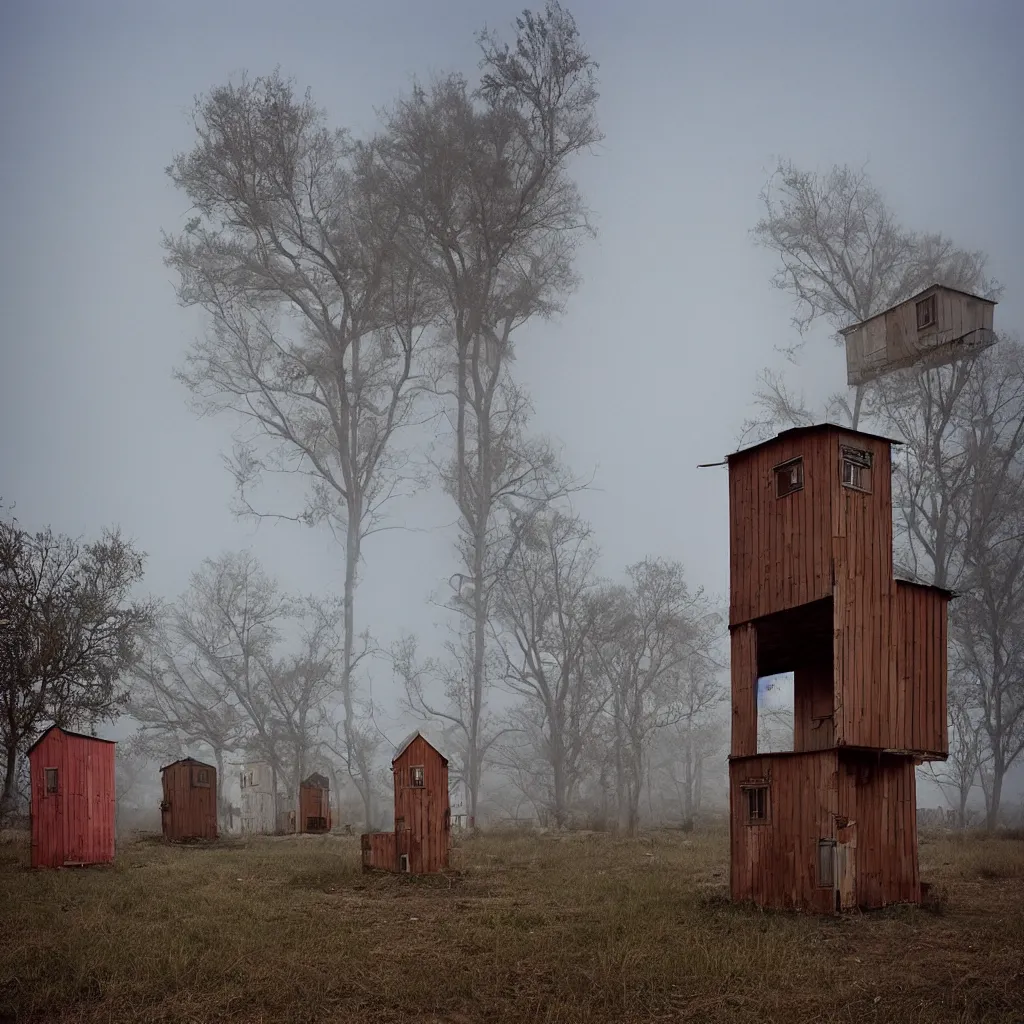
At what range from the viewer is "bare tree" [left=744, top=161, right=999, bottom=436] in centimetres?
4106

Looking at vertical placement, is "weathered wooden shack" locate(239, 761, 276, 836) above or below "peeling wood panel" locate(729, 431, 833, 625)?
below

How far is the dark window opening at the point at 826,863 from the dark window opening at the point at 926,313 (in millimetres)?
18607

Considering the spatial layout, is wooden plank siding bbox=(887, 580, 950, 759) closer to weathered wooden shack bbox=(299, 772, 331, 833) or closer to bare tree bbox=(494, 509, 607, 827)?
bare tree bbox=(494, 509, 607, 827)

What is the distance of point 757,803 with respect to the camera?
1930 cm

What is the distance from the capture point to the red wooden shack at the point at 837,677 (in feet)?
59.6

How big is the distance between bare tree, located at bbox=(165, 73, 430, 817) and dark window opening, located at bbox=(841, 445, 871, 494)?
29890 mm

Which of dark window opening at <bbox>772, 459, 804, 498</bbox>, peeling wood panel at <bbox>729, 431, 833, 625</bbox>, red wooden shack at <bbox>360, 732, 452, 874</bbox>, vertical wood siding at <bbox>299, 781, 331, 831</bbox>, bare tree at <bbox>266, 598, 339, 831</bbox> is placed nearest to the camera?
peeling wood panel at <bbox>729, 431, 833, 625</bbox>

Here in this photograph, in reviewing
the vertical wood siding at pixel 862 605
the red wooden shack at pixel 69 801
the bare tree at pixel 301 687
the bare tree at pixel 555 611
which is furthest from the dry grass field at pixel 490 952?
the bare tree at pixel 301 687

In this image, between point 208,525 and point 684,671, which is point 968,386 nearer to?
point 684,671

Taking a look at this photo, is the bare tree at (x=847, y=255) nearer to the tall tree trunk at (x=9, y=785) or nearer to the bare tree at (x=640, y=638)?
the bare tree at (x=640, y=638)

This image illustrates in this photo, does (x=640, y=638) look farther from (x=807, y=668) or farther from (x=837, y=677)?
(x=837, y=677)

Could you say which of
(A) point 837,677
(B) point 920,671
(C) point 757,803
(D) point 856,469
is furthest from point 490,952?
(D) point 856,469

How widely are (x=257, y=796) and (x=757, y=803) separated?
1804 inches

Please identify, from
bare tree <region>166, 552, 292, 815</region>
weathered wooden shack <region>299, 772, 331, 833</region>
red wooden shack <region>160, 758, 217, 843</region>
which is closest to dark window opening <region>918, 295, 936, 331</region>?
weathered wooden shack <region>299, 772, 331, 833</region>
